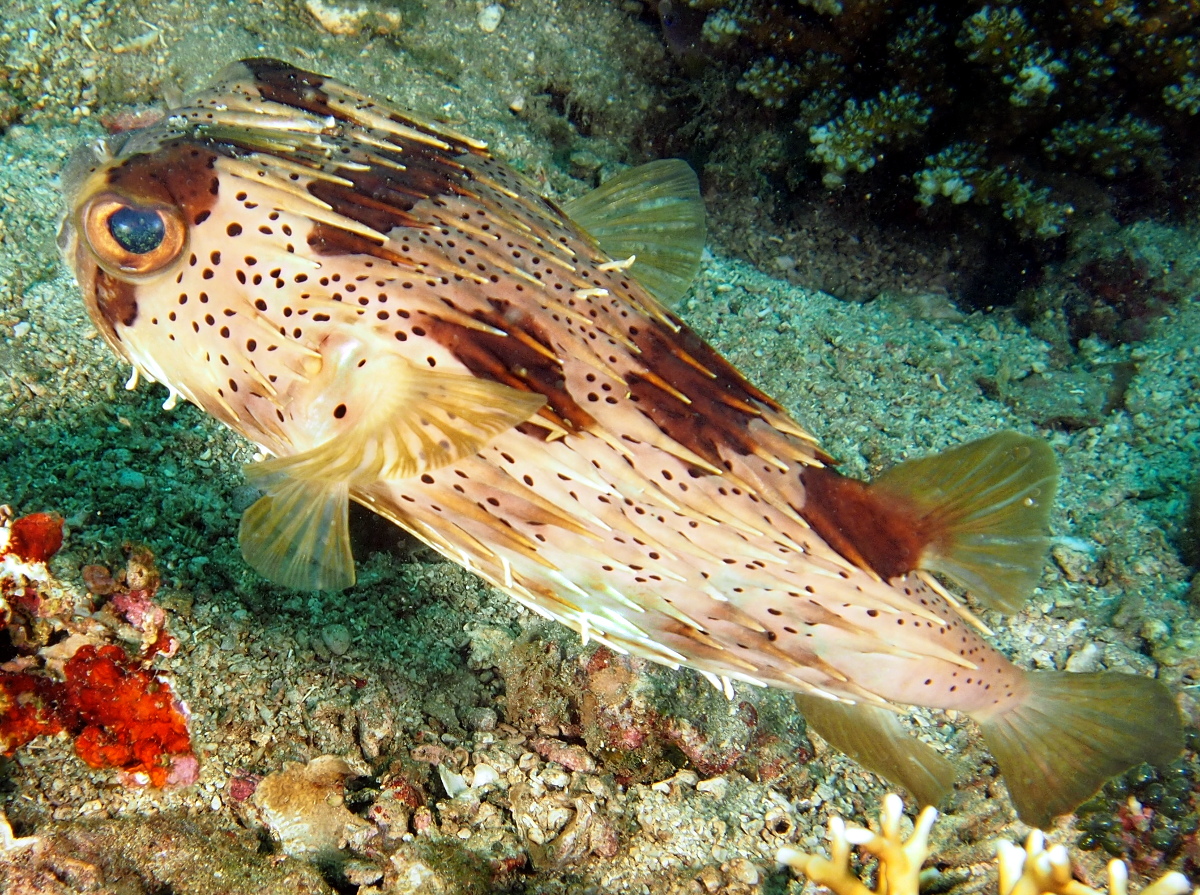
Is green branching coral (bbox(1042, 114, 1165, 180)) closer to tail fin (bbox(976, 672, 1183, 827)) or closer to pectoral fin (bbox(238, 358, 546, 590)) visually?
tail fin (bbox(976, 672, 1183, 827))

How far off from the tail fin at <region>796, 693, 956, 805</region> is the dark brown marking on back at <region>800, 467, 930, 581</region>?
599mm

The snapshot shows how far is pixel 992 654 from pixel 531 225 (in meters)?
2.03

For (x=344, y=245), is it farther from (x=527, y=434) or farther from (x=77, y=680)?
(x=77, y=680)

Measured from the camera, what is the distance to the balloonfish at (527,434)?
180 centimetres

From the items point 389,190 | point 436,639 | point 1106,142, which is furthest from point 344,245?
point 1106,142

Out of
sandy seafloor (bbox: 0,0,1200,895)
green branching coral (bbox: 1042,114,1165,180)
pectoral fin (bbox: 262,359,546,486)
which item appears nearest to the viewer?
pectoral fin (bbox: 262,359,546,486)

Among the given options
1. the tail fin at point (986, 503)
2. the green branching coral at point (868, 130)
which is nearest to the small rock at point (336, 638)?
the tail fin at point (986, 503)

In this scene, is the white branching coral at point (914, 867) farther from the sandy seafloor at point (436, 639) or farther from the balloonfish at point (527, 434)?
the sandy seafloor at point (436, 639)

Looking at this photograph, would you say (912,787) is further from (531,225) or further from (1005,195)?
(1005,195)

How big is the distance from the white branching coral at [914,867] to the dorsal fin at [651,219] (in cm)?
201

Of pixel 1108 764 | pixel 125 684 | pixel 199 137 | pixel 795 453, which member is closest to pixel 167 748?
pixel 125 684

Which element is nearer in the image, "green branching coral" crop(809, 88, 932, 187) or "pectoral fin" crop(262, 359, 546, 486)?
"pectoral fin" crop(262, 359, 546, 486)

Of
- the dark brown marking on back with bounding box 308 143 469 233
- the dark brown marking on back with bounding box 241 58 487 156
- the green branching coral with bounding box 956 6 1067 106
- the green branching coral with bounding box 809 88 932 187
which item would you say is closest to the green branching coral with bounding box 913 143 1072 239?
the green branching coral with bounding box 809 88 932 187

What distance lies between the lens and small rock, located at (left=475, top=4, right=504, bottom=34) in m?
5.43
